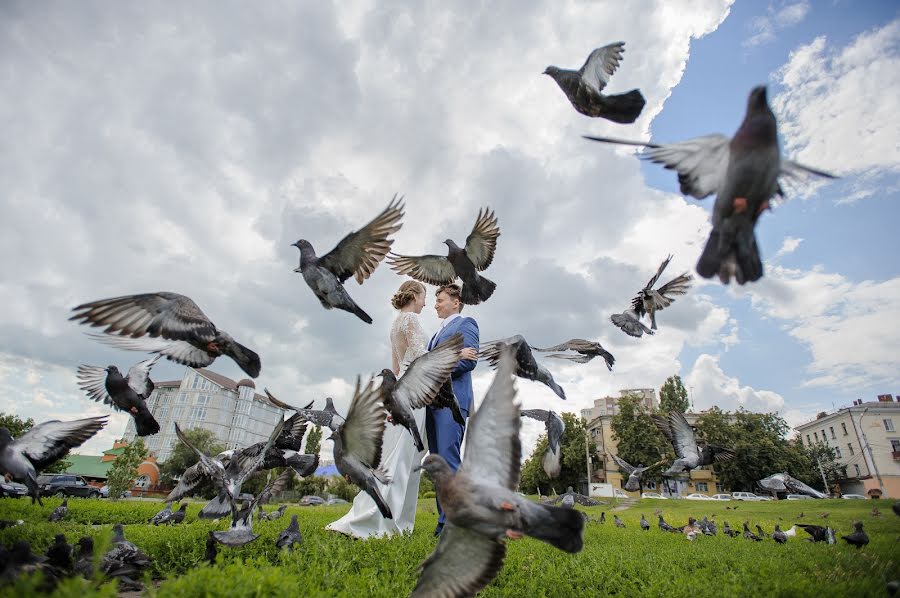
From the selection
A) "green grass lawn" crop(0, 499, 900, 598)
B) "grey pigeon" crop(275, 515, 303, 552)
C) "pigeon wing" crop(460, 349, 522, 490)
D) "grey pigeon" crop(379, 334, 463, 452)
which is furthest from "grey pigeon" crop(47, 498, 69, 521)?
"pigeon wing" crop(460, 349, 522, 490)

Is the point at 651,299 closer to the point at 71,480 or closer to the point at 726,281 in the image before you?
the point at 726,281

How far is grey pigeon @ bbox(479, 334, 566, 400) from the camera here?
475 cm

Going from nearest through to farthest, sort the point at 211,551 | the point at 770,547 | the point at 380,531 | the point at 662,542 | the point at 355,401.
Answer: the point at 355,401, the point at 211,551, the point at 380,531, the point at 770,547, the point at 662,542

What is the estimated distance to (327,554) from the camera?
4504mm

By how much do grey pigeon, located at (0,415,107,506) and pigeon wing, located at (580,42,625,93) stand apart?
5.64 meters

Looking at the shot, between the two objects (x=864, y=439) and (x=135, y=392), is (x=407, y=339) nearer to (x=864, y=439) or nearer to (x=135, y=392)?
(x=135, y=392)

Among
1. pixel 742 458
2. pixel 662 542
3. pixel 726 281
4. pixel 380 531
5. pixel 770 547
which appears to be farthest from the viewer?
pixel 742 458

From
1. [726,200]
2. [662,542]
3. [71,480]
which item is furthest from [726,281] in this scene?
[71,480]

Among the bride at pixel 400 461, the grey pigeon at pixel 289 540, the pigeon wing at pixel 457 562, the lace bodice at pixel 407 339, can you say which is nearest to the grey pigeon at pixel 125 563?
the grey pigeon at pixel 289 540

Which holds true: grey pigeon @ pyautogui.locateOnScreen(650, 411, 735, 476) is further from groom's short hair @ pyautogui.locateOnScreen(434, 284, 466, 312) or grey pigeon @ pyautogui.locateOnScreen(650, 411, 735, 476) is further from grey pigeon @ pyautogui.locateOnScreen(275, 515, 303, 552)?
grey pigeon @ pyautogui.locateOnScreen(275, 515, 303, 552)

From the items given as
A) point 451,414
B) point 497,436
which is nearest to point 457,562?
point 497,436

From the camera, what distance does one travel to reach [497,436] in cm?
304

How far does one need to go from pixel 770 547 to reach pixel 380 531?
7194 mm

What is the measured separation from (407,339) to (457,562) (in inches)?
150
